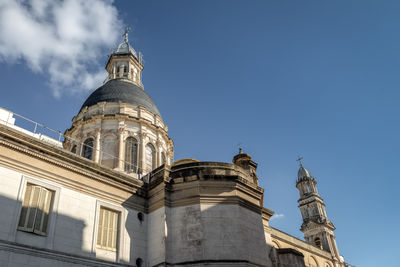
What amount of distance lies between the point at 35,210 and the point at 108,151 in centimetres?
1417

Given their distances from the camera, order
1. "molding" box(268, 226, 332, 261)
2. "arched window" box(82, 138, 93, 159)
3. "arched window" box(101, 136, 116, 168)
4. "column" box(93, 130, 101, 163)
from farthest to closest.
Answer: "molding" box(268, 226, 332, 261) → "arched window" box(82, 138, 93, 159) → "arched window" box(101, 136, 116, 168) → "column" box(93, 130, 101, 163)

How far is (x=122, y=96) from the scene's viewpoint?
3114 cm

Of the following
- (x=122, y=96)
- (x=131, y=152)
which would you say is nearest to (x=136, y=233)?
(x=131, y=152)

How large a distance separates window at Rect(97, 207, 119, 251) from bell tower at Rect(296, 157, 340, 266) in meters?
41.6

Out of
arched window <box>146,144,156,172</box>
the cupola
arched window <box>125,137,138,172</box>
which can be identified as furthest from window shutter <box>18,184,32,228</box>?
arched window <box>146,144,156,172</box>

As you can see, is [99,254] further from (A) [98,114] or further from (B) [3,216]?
(A) [98,114]

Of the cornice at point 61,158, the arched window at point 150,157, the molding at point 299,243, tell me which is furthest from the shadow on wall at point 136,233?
the molding at point 299,243

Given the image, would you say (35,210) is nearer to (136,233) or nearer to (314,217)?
(136,233)

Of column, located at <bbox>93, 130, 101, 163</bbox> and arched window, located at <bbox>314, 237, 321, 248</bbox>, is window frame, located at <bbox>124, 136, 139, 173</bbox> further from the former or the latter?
arched window, located at <bbox>314, 237, 321, 248</bbox>

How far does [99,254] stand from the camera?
14836 millimetres

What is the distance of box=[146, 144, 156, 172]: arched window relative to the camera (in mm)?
28506

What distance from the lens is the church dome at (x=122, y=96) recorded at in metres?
30.9

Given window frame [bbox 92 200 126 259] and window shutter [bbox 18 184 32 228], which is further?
window frame [bbox 92 200 126 259]

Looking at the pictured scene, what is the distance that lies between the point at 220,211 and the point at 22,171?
9.00 meters
